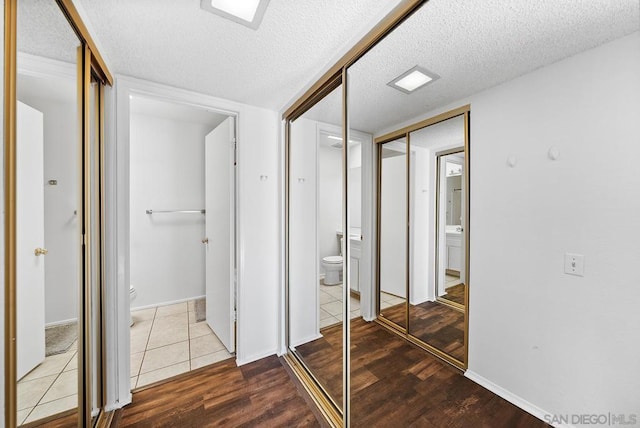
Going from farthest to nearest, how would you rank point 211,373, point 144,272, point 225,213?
point 144,272
point 225,213
point 211,373

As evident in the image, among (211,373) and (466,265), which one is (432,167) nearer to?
(466,265)

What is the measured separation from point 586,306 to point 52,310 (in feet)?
6.48

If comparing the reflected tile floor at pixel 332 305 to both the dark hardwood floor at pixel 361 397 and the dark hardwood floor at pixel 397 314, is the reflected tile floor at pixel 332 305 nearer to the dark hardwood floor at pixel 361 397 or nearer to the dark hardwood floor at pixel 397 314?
the dark hardwood floor at pixel 361 397

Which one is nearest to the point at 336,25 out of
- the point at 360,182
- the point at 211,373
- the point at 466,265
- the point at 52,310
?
the point at 360,182

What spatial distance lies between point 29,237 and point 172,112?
2.78m

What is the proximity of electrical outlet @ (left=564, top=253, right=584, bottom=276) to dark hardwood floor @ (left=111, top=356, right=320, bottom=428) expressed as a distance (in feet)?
5.17

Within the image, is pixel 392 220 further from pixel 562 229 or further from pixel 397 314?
pixel 562 229

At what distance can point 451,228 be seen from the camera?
1.42 metres

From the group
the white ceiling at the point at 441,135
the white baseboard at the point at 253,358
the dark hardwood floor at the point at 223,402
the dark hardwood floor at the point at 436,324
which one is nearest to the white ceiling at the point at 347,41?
the white ceiling at the point at 441,135

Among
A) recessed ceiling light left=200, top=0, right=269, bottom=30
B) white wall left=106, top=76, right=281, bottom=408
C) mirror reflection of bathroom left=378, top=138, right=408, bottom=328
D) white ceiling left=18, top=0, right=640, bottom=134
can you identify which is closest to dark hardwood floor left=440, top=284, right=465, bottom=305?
mirror reflection of bathroom left=378, top=138, right=408, bottom=328

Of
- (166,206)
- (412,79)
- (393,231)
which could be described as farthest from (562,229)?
(166,206)

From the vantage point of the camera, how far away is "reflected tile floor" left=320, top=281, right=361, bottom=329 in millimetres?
1507

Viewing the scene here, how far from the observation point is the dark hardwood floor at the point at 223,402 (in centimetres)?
147

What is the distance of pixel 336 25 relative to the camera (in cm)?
123
